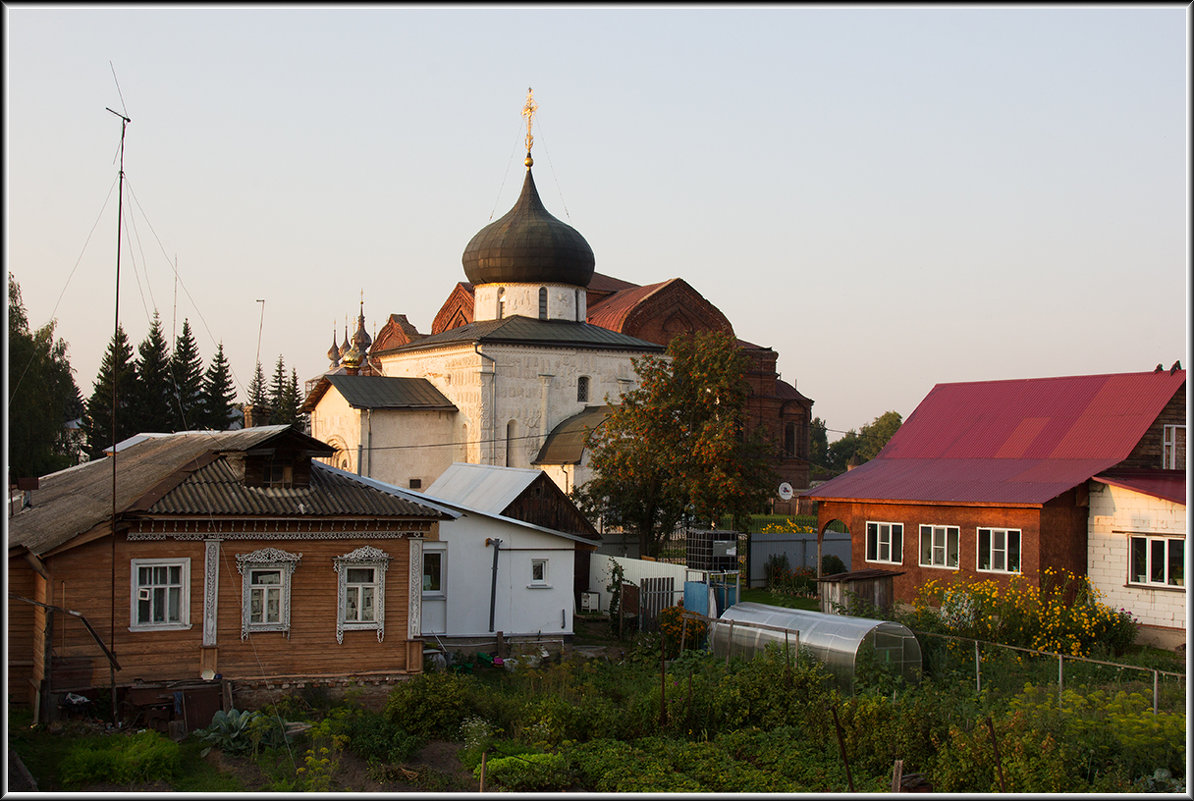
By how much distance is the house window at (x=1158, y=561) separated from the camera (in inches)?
851

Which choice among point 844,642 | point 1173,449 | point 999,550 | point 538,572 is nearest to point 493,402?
point 538,572

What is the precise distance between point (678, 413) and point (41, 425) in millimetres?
22222

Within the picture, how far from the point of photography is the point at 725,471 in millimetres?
29797

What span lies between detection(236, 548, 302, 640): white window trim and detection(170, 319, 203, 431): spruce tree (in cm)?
3756

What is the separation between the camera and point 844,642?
57.5 ft

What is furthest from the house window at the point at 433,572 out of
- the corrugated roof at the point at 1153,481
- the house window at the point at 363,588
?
the corrugated roof at the point at 1153,481

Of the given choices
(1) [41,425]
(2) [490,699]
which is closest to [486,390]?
(1) [41,425]

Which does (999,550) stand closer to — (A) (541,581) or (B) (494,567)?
(A) (541,581)

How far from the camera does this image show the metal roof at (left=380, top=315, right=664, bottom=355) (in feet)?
138

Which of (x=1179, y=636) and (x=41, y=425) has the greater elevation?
(x=41, y=425)

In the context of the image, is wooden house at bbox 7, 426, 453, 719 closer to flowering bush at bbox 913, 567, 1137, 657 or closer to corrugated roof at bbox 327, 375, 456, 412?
flowering bush at bbox 913, 567, 1137, 657

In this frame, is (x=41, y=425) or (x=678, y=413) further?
(x=41, y=425)

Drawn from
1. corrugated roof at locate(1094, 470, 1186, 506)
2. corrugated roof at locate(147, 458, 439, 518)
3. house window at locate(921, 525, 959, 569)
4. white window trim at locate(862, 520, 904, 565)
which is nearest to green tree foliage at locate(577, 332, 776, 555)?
white window trim at locate(862, 520, 904, 565)

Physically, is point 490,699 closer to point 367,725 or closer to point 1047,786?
point 367,725
